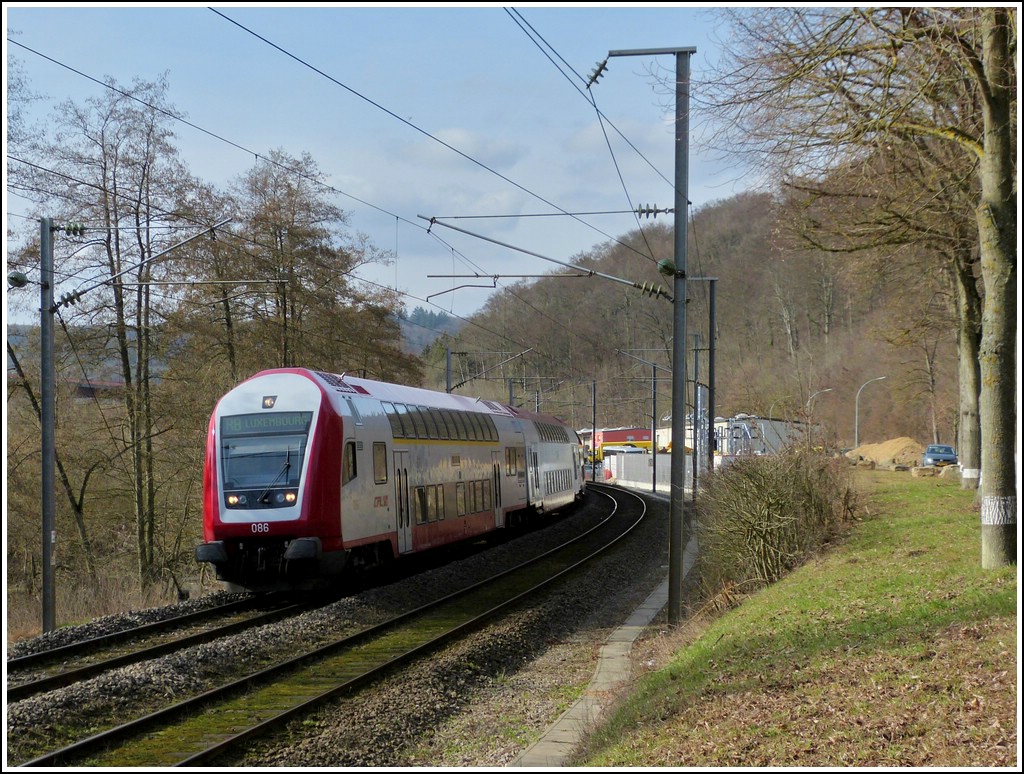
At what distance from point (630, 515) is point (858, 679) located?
3012 centimetres

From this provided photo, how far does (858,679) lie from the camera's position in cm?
797

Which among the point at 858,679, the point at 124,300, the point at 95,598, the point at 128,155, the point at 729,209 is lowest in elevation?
the point at 95,598

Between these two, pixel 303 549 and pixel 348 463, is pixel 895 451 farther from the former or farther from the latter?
pixel 303 549

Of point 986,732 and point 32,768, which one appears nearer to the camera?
point 986,732

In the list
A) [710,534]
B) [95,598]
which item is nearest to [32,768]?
[710,534]

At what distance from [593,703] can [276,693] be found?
131 inches

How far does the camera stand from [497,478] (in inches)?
1016

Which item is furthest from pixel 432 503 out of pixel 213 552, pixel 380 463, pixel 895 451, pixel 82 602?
pixel 895 451

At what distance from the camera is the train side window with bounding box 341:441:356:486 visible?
15.5 m

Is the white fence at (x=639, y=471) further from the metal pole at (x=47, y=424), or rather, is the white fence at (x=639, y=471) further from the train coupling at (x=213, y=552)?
the metal pole at (x=47, y=424)

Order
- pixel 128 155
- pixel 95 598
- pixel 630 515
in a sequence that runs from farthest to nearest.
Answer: pixel 630 515
pixel 128 155
pixel 95 598


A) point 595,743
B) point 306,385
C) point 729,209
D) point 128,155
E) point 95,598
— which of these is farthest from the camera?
point 729,209

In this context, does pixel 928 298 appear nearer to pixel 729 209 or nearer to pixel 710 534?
pixel 710 534

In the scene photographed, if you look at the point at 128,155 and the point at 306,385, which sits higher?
the point at 128,155
